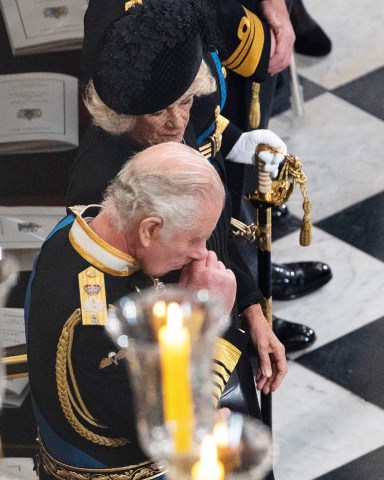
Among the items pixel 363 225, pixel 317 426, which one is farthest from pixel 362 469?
pixel 363 225

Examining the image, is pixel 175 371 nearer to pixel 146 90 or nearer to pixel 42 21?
pixel 146 90

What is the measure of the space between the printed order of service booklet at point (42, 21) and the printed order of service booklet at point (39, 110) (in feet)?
0.31

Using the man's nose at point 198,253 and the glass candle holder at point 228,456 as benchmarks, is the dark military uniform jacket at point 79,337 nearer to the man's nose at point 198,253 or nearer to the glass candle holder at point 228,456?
the man's nose at point 198,253

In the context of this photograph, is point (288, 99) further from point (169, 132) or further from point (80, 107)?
point (169, 132)

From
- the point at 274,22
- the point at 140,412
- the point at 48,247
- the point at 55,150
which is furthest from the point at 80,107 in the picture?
the point at 140,412

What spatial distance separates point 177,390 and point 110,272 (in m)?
1.01

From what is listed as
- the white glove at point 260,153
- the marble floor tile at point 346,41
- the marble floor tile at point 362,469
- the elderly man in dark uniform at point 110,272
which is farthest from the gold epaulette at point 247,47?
the marble floor tile at point 346,41

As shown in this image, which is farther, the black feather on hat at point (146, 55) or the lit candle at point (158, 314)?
the black feather on hat at point (146, 55)

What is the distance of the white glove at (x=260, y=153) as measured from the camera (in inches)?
88.3

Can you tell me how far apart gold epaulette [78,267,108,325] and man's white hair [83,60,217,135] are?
1.12 feet

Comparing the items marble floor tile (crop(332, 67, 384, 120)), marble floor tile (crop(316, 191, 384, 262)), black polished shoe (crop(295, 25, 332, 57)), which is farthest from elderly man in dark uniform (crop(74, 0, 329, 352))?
black polished shoe (crop(295, 25, 332, 57))

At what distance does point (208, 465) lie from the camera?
1.91 ft

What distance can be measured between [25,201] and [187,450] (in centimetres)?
203

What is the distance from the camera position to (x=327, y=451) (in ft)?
9.33
